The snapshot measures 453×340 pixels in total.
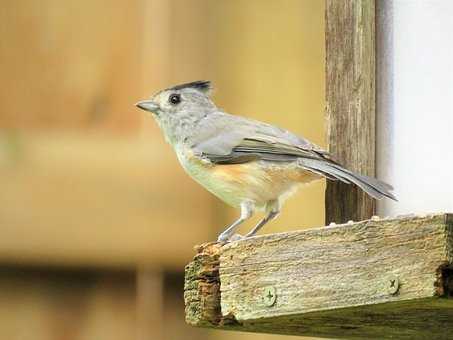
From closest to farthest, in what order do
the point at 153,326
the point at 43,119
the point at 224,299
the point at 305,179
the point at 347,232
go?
the point at 347,232 < the point at 224,299 < the point at 305,179 < the point at 153,326 < the point at 43,119

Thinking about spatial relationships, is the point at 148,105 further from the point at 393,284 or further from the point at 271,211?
the point at 393,284

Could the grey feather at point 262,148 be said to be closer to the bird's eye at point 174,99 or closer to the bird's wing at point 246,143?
the bird's wing at point 246,143

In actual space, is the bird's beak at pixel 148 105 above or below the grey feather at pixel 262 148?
above

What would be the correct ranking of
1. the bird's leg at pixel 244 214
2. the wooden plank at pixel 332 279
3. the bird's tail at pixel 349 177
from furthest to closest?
the bird's leg at pixel 244 214 → the bird's tail at pixel 349 177 → the wooden plank at pixel 332 279

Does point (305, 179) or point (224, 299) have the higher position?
point (305, 179)

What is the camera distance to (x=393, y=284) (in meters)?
4.12

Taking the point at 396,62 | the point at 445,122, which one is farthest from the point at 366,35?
the point at 445,122

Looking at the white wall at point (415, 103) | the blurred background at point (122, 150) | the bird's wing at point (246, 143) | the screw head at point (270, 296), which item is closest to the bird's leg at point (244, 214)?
the bird's wing at point (246, 143)

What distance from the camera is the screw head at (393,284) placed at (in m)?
4.11

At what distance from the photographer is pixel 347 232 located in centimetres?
423

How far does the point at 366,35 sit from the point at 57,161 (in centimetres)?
142

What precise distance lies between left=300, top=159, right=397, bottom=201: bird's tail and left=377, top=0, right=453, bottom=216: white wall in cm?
11

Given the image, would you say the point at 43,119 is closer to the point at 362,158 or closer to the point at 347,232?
the point at 362,158

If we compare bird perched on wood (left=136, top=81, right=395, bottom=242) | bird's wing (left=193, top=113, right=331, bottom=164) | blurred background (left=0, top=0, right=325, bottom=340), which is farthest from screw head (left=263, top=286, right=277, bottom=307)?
blurred background (left=0, top=0, right=325, bottom=340)
